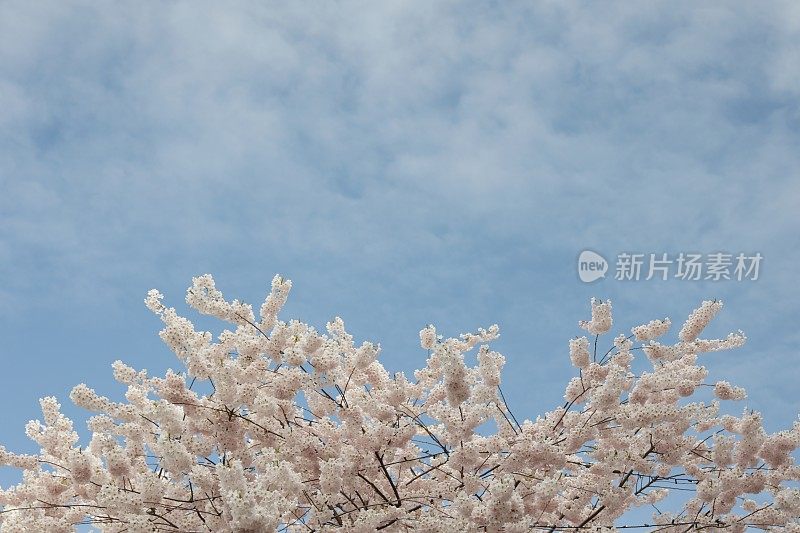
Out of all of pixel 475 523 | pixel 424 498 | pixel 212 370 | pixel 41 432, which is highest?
pixel 41 432

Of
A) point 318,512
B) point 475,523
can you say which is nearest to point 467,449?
point 475,523

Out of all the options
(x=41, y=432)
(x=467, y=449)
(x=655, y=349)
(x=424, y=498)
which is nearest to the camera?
(x=467, y=449)

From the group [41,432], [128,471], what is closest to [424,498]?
[128,471]

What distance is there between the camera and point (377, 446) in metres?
6.71

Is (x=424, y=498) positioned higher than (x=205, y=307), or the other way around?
(x=205, y=307)

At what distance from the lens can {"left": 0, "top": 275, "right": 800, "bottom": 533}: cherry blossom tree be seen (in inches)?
248

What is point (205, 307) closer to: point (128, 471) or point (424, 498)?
point (128, 471)

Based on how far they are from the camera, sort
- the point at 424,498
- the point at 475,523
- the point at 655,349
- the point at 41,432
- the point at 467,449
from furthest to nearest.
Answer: the point at 41,432 < the point at 655,349 < the point at 424,498 < the point at 467,449 < the point at 475,523

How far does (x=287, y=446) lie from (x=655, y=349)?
4.05 metres

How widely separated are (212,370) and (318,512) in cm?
150

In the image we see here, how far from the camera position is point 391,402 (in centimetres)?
732

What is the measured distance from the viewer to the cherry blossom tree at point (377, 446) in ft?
20.6

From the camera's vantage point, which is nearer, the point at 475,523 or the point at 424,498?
the point at 475,523

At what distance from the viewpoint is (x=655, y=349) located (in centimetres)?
827
